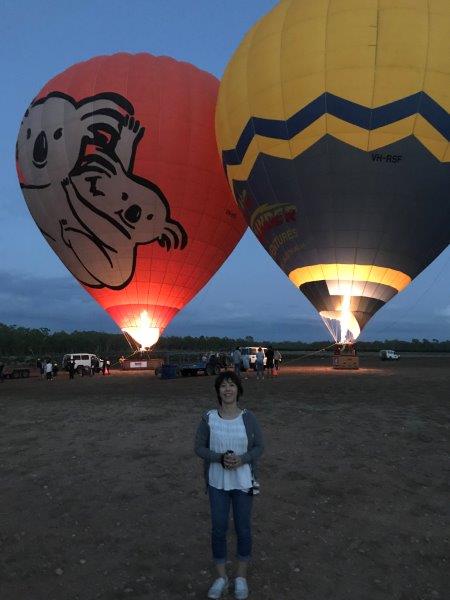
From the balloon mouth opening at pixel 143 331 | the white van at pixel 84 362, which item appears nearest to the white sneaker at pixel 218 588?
the balloon mouth opening at pixel 143 331

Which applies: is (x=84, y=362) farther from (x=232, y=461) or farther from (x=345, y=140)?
(x=232, y=461)

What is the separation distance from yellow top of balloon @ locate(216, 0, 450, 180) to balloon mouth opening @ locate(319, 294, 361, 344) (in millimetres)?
7276

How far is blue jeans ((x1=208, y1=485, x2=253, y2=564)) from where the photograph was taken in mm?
3996

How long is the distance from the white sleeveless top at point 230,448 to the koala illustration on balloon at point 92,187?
21.9 metres

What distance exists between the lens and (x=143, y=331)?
2895 cm

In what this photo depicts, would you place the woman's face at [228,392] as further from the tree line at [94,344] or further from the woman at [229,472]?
the tree line at [94,344]

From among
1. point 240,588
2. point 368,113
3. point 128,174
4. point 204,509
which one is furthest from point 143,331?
point 240,588

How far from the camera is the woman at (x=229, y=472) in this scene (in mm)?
3975

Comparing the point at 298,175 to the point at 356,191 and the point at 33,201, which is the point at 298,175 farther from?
the point at 33,201

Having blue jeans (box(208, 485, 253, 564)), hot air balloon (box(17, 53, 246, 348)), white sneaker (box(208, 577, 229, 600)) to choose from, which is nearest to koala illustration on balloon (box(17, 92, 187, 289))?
hot air balloon (box(17, 53, 246, 348))

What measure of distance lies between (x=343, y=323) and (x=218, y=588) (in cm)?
1928

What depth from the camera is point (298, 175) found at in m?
18.5

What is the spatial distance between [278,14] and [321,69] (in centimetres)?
456

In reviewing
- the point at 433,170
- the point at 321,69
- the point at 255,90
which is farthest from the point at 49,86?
the point at 433,170
